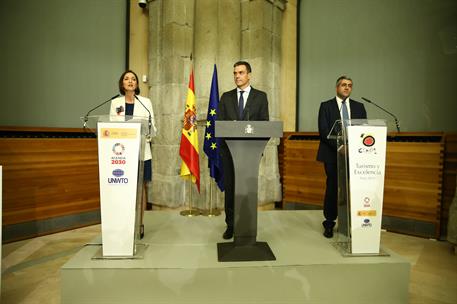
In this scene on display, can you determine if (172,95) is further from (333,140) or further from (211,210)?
(333,140)

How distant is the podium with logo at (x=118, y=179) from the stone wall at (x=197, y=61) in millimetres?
2364

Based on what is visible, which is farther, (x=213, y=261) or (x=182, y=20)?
(x=182, y=20)

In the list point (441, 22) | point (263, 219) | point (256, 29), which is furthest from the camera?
point (256, 29)

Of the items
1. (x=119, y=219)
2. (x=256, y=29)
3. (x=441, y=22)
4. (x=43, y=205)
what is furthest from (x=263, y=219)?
(x=441, y=22)

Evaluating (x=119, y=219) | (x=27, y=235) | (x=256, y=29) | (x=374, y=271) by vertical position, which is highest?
(x=256, y=29)

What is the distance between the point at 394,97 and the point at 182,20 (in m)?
3.14

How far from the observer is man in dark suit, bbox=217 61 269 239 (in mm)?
2504

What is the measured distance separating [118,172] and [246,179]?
0.86 m

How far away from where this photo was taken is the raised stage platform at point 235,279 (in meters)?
1.95

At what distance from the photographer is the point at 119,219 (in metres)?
2.11

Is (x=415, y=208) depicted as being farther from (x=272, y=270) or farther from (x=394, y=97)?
(x=272, y=270)

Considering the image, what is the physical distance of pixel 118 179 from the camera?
2092 mm

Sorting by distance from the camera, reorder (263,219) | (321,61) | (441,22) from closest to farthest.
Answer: (263,219) < (441,22) < (321,61)

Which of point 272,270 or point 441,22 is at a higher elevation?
point 441,22
